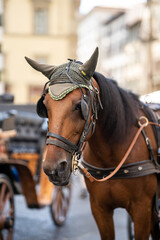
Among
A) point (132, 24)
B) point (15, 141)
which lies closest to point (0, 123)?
point (15, 141)

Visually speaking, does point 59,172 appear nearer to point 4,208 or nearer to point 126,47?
point 4,208

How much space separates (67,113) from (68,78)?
27cm

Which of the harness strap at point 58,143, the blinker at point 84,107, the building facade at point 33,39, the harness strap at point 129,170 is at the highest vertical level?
the blinker at point 84,107

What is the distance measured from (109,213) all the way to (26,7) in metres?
22.5

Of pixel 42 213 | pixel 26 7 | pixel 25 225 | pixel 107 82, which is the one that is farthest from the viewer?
pixel 26 7

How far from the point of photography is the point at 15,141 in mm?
6812

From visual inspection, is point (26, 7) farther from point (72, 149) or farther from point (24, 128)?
point (72, 149)

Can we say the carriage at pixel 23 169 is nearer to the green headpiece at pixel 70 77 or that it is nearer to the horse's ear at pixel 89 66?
the green headpiece at pixel 70 77

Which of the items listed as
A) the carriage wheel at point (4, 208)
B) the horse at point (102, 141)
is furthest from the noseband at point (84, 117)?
the carriage wheel at point (4, 208)

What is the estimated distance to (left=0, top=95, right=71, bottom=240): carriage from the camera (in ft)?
16.2

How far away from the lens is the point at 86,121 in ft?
8.70

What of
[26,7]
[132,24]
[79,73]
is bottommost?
[132,24]

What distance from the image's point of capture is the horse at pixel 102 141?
2.56 metres

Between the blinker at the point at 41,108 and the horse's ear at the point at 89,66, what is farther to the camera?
the blinker at the point at 41,108
